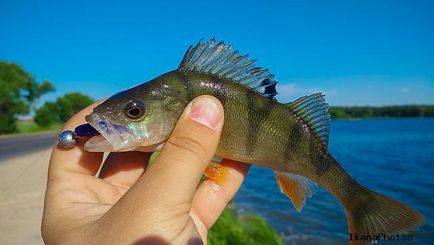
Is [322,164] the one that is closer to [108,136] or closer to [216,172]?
[216,172]

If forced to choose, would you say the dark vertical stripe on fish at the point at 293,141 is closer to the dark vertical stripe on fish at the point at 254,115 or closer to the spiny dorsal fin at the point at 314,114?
the spiny dorsal fin at the point at 314,114

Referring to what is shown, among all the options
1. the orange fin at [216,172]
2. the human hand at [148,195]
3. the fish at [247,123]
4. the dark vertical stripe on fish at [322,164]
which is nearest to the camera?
the human hand at [148,195]

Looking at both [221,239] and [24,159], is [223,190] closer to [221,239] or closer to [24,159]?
[221,239]

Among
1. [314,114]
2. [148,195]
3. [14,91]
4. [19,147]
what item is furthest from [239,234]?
[14,91]

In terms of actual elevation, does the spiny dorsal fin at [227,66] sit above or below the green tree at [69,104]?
below

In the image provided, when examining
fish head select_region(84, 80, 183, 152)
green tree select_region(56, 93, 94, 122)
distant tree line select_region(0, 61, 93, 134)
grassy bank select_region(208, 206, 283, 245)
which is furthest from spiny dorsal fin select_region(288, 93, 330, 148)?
green tree select_region(56, 93, 94, 122)

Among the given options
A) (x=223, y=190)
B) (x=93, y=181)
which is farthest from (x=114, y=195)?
(x=223, y=190)

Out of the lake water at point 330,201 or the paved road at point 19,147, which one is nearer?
the lake water at point 330,201

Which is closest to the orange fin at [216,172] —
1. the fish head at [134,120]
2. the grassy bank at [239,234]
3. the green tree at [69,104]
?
the fish head at [134,120]
